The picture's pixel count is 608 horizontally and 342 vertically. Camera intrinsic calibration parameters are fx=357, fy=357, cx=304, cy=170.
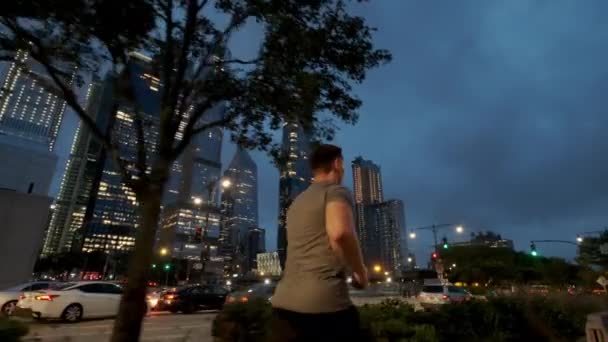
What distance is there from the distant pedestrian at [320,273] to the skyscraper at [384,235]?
10057 centimetres

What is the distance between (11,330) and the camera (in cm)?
294

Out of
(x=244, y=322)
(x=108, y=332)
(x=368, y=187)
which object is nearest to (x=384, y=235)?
(x=368, y=187)

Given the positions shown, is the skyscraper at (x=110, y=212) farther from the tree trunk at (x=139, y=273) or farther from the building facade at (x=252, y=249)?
the building facade at (x=252, y=249)

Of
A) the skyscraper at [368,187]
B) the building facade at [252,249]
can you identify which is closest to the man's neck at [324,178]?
the skyscraper at [368,187]

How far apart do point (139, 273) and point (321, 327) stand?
3.61 meters

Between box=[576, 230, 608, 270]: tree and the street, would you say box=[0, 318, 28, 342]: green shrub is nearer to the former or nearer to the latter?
the street

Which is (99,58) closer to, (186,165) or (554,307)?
(186,165)

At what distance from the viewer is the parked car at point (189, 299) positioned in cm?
1870

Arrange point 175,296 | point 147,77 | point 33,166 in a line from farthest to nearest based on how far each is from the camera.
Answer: point 33,166
point 175,296
point 147,77

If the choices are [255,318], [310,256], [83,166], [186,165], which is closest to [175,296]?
[186,165]

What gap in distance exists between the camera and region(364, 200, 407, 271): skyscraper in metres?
103

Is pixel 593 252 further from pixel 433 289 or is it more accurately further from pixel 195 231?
pixel 195 231

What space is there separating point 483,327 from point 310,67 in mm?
6064

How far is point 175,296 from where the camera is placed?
18.9m
